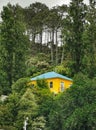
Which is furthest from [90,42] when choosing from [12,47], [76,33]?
[12,47]

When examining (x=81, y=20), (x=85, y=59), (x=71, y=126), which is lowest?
(x=71, y=126)

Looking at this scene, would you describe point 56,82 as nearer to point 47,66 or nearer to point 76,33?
point 76,33

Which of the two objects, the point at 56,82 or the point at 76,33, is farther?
the point at 56,82

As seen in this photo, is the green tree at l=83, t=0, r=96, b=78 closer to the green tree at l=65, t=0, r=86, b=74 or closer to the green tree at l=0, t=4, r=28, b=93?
the green tree at l=65, t=0, r=86, b=74

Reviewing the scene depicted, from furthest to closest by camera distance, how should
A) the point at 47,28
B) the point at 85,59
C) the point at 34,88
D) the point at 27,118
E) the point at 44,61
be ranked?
the point at 47,28 < the point at 44,61 < the point at 85,59 < the point at 34,88 < the point at 27,118

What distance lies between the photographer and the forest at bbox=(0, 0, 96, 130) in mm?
33062

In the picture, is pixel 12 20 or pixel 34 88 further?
pixel 12 20

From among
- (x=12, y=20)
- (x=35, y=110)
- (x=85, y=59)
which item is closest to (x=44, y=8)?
(x=12, y=20)

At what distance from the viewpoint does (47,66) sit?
68062mm

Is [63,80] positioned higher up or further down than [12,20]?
further down

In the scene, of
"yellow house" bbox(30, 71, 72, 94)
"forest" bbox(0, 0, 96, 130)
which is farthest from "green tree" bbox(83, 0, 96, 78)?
"yellow house" bbox(30, 71, 72, 94)

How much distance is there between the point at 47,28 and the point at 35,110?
48.5m

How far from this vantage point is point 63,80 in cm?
5344

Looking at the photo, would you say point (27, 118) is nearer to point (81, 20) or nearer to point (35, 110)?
point (35, 110)
